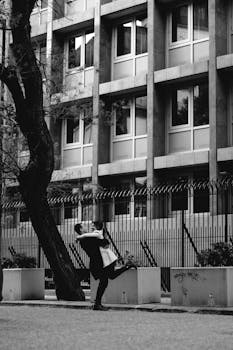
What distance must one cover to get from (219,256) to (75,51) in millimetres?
18742

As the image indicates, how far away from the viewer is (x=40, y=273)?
67.9 ft

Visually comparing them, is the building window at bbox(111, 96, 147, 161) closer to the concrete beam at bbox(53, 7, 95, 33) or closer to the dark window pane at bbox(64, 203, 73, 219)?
the dark window pane at bbox(64, 203, 73, 219)

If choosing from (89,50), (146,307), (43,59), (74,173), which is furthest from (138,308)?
(89,50)

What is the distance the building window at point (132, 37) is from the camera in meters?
31.1

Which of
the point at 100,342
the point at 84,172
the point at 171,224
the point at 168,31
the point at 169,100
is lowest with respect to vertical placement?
the point at 100,342

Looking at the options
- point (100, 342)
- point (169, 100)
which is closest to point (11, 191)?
point (169, 100)

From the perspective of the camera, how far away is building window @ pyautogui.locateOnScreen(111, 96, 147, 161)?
99.9ft

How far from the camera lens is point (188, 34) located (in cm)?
2942

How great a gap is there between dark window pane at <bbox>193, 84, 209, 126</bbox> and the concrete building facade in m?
0.03

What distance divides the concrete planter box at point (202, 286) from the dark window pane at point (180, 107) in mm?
12856

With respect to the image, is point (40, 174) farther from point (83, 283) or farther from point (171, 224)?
point (83, 283)

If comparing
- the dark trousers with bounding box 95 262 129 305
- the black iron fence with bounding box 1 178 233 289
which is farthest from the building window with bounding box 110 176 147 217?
the dark trousers with bounding box 95 262 129 305

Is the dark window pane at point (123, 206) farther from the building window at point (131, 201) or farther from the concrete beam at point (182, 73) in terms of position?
the concrete beam at point (182, 73)

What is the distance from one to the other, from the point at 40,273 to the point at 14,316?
5.75m
